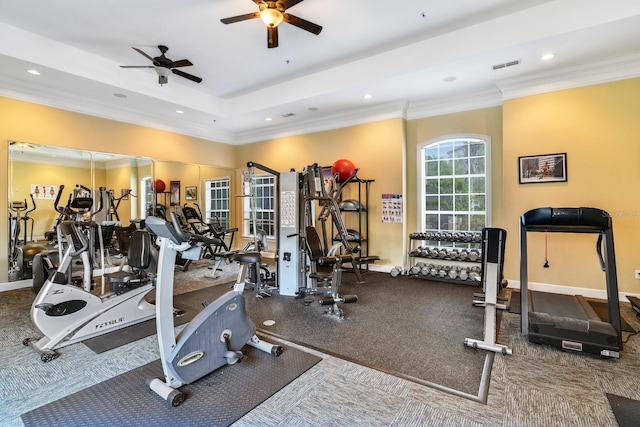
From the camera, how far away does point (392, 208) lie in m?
6.12

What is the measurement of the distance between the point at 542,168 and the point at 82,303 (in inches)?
247

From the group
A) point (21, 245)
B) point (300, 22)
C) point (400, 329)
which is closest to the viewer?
point (400, 329)

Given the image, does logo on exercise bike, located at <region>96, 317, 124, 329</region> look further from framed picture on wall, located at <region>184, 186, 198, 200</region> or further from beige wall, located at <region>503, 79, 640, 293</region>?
beige wall, located at <region>503, 79, 640, 293</region>

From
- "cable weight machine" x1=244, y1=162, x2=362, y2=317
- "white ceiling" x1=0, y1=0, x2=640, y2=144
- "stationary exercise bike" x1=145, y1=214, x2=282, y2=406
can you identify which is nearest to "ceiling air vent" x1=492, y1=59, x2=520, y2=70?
"white ceiling" x1=0, y1=0, x2=640, y2=144

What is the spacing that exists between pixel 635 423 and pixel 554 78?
15.0 feet

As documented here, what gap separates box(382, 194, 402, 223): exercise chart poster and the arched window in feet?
1.46

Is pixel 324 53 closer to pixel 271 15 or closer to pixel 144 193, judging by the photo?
pixel 271 15

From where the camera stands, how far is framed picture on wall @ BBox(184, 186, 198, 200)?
767 cm

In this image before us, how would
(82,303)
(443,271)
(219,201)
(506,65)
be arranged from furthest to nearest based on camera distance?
(219,201)
(443,271)
(506,65)
(82,303)

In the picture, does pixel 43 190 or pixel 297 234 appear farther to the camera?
pixel 43 190

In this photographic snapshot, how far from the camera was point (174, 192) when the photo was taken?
→ 7434mm

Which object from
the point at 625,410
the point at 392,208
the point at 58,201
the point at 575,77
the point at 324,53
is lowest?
the point at 625,410

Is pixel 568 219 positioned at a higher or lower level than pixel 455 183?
lower

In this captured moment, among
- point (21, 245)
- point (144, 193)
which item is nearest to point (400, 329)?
point (144, 193)
